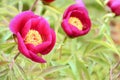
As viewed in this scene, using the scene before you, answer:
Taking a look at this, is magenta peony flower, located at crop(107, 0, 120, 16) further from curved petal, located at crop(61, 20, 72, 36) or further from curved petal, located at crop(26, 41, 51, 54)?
curved petal, located at crop(26, 41, 51, 54)

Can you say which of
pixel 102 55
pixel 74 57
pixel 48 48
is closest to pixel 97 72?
pixel 102 55

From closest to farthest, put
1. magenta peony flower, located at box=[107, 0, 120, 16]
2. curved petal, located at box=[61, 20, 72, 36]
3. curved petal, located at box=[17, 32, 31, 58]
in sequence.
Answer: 1. curved petal, located at box=[17, 32, 31, 58]
2. curved petal, located at box=[61, 20, 72, 36]
3. magenta peony flower, located at box=[107, 0, 120, 16]

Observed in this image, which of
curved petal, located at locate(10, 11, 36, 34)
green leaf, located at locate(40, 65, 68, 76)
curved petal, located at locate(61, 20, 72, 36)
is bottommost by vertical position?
green leaf, located at locate(40, 65, 68, 76)

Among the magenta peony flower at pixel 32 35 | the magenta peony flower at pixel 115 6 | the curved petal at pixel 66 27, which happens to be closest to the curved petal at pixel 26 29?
the magenta peony flower at pixel 32 35

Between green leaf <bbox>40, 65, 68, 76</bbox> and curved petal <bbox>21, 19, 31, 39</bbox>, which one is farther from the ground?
curved petal <bbox>21, 19, 31, 39</bbox>

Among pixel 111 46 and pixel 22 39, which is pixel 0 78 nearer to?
pixel 22 39

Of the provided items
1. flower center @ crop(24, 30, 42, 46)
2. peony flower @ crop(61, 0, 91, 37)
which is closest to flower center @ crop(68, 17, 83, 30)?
peony flower @ crop(61, 0, 91, 37)

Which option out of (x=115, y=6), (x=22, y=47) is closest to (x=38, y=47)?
(x=22, y=47)
